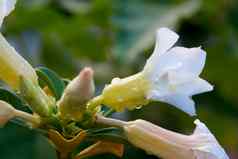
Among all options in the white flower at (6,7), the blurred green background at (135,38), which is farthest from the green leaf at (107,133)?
the blurred green background at (135,38)

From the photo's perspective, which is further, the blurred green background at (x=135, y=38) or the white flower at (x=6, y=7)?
the blurred green background at (x=135, y=38)

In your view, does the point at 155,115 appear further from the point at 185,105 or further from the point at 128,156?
the point at 185,105

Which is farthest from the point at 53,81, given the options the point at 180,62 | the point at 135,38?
the point at 135,38

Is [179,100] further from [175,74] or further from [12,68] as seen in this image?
[12,68]

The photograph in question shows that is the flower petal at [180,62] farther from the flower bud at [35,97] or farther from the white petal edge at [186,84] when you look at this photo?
the flower bud at [35,97]

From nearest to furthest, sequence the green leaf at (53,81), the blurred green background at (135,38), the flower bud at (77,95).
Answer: the flower bud at (77,95)
the green leaf at (53,81)
the blurred green background at (135,38)

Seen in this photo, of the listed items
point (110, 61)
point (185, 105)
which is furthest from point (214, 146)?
point (110, 61)

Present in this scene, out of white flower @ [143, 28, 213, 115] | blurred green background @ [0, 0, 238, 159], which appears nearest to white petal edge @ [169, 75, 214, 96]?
A: white flower @ [143, 28, 213, 115]

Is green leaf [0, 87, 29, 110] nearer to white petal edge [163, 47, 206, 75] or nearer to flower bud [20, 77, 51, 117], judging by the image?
flower bud [20, 77, 51, 117]
